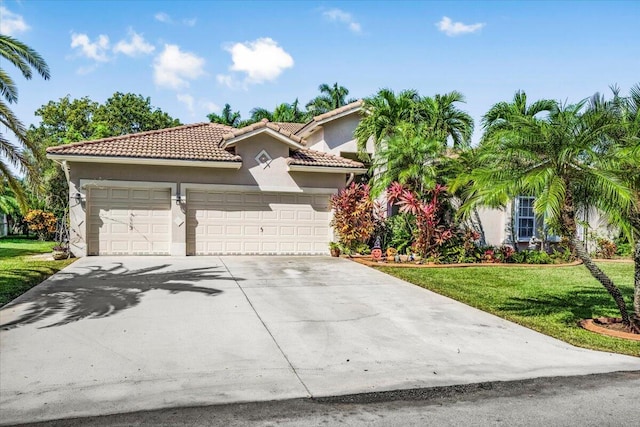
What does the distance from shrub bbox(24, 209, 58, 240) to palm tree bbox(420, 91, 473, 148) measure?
18.2 m

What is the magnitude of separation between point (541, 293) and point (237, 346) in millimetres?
7815

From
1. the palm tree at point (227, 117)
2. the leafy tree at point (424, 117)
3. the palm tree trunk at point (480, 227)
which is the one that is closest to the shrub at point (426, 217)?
the leafy tree at point (424, 117)

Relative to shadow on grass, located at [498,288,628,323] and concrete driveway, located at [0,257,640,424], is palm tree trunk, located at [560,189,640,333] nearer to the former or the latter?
shadow on grass, located at [498,288,628,323]

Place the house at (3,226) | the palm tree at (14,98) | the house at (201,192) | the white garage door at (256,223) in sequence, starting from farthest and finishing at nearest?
the house at (3,226) → the white garage door at (256,223) → the house at (201,192) → the palm tree at (14,98)

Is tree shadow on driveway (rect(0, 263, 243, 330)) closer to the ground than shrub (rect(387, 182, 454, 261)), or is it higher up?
closer to the ground

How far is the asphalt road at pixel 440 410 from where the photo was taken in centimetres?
452

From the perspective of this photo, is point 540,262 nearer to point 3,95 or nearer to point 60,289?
point 60,289

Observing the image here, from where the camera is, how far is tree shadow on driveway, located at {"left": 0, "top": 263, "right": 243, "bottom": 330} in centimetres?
834

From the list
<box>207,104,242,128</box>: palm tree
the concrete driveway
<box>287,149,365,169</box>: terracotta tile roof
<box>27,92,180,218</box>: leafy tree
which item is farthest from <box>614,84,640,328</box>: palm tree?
<box>27,92,180,218</box>: leafy tree

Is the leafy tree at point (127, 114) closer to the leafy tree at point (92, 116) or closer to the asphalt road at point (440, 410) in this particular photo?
the leafy tree at point (92, 116)

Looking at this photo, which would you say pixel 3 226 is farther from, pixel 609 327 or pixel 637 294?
pixel 637 294

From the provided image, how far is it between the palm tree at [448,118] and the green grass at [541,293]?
5.01 meters

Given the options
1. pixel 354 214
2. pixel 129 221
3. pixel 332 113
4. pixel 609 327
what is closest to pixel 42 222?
pixel 129 221

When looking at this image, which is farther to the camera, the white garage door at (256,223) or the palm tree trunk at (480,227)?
the palm tree trunk at (480,227)
